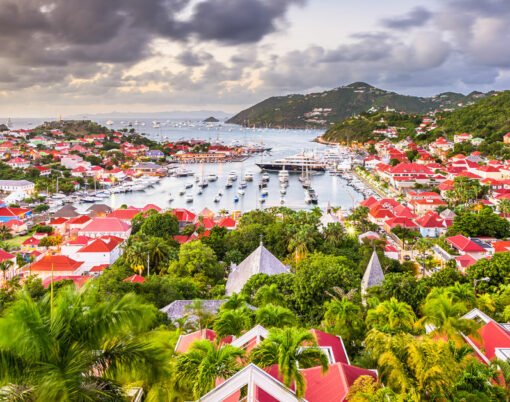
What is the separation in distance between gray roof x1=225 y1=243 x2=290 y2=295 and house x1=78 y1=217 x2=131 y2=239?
596 inches

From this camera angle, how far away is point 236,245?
78.9 ft

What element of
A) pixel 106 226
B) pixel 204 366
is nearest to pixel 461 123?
pixel 106 226

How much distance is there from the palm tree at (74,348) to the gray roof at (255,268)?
39.7ft

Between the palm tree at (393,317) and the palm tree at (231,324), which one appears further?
the palm tree at (393,317)

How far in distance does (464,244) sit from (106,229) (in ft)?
81.9

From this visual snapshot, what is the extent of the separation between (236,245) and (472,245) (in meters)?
14.6

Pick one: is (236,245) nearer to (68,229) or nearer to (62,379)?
(68,229)

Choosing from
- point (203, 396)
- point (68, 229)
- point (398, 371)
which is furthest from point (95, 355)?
point (68, 229)

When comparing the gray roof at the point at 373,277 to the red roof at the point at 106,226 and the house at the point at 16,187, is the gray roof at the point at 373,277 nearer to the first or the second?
the red roof at the point at 106,226

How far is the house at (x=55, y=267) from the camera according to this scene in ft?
71.5

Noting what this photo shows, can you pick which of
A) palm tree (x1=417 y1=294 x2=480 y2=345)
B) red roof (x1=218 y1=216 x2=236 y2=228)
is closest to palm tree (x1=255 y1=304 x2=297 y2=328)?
palm tree (x1=417 y1=294 x2=480 y2=345)

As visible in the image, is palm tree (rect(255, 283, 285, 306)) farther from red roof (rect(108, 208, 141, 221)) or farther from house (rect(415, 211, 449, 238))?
red roof (rect(108, 208, 141, 221))

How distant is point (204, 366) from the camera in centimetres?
549

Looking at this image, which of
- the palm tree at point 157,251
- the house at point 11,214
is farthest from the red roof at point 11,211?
the palm tree at point 157,251
